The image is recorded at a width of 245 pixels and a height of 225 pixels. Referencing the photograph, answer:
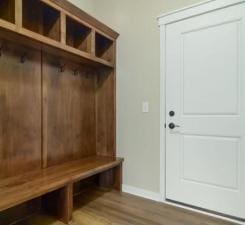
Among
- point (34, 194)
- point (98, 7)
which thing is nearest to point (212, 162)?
point (34, 194)

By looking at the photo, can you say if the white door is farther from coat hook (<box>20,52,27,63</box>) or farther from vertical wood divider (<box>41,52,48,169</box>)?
coat hook (<box>20,52,27,63</box>)

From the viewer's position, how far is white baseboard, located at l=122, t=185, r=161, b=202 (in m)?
2.52

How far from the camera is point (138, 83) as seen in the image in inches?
106

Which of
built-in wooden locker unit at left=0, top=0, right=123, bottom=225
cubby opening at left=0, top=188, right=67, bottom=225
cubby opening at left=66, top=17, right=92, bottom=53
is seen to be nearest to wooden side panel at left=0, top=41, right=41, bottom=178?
built-in wooden locker unit at left=0, top=0, right=123, bottom=225

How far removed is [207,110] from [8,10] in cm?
197

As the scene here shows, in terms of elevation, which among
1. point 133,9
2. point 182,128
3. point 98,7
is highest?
point 98,7

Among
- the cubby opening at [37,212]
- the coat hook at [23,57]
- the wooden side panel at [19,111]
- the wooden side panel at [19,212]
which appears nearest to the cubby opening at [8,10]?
the wooden side panel at [19,111]

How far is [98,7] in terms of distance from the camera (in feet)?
9.95

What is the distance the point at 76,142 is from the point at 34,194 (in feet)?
3.51

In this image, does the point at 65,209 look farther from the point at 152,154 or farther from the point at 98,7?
the point at 98,7

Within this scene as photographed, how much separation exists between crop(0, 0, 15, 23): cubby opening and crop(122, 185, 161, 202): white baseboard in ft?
7.21

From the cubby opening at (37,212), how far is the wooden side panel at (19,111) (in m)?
0.35

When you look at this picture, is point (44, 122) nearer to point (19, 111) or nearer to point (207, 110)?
point (19, 111)

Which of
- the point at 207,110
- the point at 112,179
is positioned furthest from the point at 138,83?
the point at 112,179
